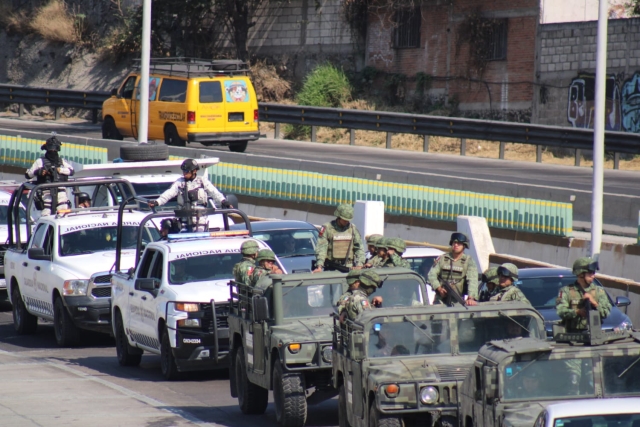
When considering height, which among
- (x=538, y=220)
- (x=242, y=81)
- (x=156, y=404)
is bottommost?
(x=156, y=404)

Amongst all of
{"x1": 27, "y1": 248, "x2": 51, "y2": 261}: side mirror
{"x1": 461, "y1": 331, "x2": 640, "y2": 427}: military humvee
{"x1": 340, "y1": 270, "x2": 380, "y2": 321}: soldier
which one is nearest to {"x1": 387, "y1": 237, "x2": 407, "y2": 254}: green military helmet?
{"x1": 340, "y1": 270, "x2": 380, "y2": 321}: soldier

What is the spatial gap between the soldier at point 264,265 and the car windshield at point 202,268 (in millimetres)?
1681

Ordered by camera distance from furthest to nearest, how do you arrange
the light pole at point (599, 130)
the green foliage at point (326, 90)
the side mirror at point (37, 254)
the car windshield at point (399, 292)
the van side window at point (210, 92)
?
the green foliage at point (326, 90)
the van side window at point (210, 92)
the light pole at point (599, 130)
the side mirror at point (37, 254)
the car windshield at point (399, 292)

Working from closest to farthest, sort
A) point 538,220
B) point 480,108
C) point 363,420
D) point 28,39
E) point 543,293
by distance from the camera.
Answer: point 363,420, point 543,293, point 538,220, point 480,108, point 28,39

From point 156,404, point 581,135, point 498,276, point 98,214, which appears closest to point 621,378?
point 498,276

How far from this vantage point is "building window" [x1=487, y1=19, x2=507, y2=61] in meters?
39.0

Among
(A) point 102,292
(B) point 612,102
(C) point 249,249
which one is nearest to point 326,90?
(B) point 612,102

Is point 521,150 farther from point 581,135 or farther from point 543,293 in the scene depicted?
point 543,293

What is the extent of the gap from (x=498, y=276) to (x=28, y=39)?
41.3 m

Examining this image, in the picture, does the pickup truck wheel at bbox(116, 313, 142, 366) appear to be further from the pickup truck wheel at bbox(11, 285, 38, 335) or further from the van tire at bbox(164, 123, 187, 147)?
the van tire at bbox(164, 123, 187, 147)

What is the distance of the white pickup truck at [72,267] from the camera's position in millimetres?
15969

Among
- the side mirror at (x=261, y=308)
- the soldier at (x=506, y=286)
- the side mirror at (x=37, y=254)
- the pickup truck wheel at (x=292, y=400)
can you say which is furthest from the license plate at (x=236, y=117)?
the pickup truck wheel at (x=292, y=400)

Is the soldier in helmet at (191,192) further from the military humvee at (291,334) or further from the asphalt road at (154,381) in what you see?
the military humvee at (291,334)

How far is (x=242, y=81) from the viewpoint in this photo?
31500mm
